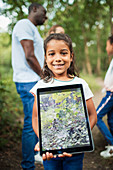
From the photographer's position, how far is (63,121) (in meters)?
1.35

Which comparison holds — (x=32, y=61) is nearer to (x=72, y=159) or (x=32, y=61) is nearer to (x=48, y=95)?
(x=48, y=95)

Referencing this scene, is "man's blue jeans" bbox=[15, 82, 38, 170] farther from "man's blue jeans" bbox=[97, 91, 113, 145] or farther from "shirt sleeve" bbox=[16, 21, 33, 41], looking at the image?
"man's blue jeans" bbox=[97, 91, 113, 145]

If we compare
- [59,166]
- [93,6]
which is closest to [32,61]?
[59,166]

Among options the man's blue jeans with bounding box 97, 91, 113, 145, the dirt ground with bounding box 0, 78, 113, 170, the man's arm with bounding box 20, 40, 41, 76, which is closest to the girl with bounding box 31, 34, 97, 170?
the man's arm with bounding box 20, 40, 41, 76

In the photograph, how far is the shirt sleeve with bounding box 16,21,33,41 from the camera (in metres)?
2.49

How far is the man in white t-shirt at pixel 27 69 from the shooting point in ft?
8.13

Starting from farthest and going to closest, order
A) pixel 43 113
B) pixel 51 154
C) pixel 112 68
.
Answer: pixel 112 68 < pixel 43 113 < pixel 51 154

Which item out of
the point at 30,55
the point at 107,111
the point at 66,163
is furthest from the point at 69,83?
the point at 107,111

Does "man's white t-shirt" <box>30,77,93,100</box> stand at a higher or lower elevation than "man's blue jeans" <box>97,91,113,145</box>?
higher

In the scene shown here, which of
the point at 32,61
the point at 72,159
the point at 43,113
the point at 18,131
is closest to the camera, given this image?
the point at 43,113

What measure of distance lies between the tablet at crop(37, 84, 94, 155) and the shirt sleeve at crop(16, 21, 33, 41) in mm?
1345

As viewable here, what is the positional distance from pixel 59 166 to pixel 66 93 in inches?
27.2

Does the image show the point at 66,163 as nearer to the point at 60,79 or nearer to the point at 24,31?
the point at 60,79

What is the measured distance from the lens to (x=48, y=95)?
54.8 inches
